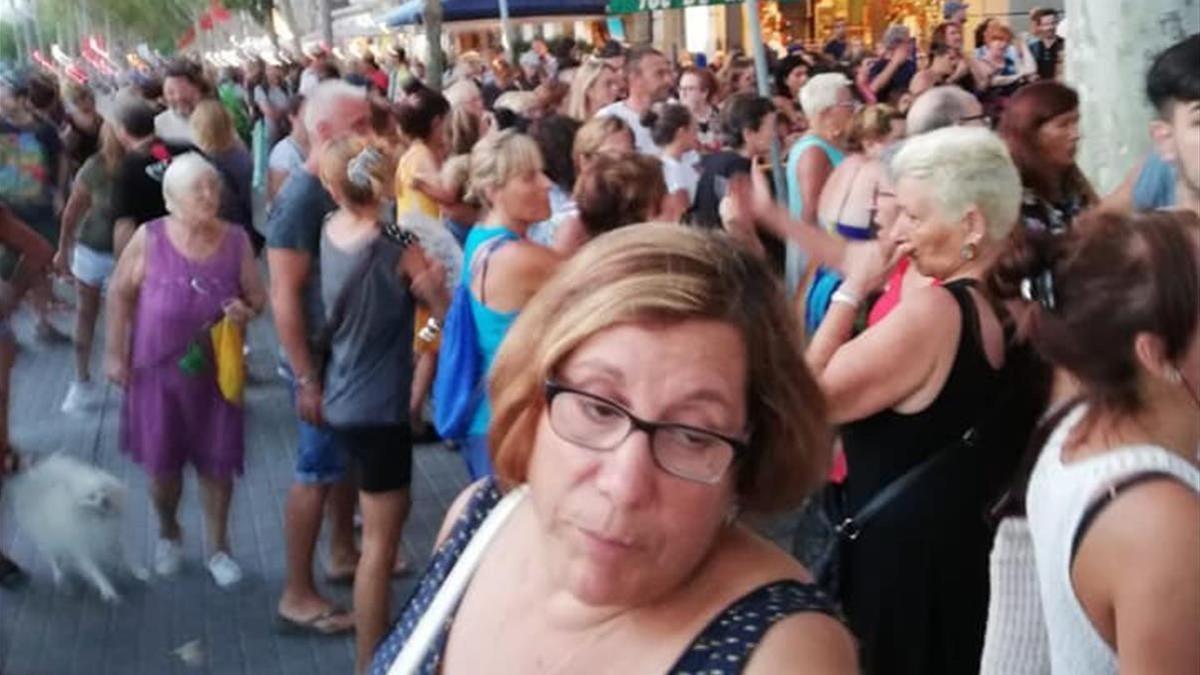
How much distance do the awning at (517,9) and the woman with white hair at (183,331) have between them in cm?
1646

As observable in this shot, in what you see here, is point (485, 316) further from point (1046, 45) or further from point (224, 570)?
point (1046, 45)

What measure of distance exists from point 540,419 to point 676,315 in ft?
0.81

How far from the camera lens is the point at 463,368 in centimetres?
419

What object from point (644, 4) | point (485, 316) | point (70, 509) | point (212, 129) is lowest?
point (70, 509)

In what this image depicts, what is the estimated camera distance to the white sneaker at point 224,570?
5672 mm

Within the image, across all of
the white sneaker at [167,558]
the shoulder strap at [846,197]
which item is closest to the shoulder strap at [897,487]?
the shoulder strap at [846,197]

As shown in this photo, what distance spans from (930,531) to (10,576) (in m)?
4.29

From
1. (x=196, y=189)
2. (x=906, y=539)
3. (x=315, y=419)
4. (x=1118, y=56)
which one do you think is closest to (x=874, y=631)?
(x=906, y=539)

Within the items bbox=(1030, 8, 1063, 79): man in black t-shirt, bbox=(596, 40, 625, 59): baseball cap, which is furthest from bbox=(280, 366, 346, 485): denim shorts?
bbox=(1030, 8, 1063, 79): man in black t-shirt

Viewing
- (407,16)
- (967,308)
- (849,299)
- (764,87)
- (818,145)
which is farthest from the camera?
(407,16)

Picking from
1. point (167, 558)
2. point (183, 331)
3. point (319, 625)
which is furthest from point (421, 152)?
point (319, 625)

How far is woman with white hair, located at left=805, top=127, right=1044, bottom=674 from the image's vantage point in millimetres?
2809

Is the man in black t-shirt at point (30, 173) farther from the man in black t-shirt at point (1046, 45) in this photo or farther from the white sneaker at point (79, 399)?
the man in black t-shirt at point (1046, 45)

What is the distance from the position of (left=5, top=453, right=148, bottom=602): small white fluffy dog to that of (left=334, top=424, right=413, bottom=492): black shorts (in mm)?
1305
